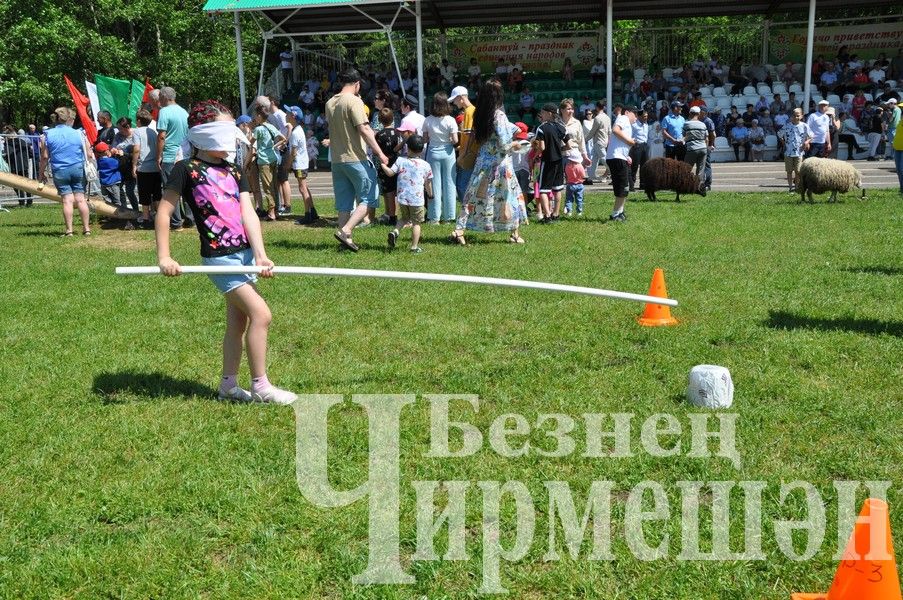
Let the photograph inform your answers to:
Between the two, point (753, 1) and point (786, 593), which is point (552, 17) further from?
point (786, 593)

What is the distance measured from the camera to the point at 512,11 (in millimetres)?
28719

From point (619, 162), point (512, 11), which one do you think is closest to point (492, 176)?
point (619, 162)

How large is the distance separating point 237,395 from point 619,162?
351 inches

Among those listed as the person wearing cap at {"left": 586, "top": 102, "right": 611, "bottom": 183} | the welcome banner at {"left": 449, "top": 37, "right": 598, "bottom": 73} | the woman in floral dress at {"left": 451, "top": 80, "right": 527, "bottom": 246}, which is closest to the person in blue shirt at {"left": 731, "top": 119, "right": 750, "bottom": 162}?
the person wearing cap at {"left": 586, "top": 102, "right": 611, "bottom": 183}

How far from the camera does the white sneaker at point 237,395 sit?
5.05 meters

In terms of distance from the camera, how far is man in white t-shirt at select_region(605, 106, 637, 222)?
40.7 ft

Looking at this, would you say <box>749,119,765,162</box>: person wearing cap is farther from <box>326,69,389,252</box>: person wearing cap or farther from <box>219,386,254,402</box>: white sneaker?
<box>219,386,254,402</box>: white sneaker

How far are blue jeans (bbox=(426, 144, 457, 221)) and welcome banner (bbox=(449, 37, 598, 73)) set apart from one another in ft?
67.9

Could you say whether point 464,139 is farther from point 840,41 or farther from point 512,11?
point 840,41

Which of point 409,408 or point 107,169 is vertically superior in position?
point 107,169

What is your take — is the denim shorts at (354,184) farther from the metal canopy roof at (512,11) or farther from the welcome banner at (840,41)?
the welcome banner at (840,41)

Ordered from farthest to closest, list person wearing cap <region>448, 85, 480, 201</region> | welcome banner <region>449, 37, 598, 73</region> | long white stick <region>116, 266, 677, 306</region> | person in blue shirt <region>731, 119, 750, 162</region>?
welcome banner <region>449, 37, 598, 73</region>, person in blue shirt <region>731, 119, 750, 162</region>, person wearing cap <region>448, 85, 480, 201</region>, long white stick <region>116, 266, 677, 306</region>

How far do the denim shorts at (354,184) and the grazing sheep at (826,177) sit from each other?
27.0ft

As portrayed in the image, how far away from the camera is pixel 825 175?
47.2 feet
